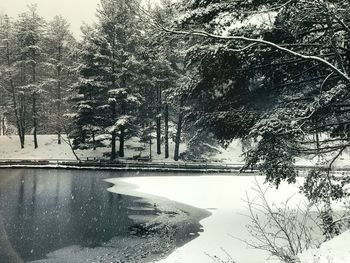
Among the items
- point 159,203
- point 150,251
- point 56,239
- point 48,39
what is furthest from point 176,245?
point 48,39

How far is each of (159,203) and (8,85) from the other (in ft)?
115

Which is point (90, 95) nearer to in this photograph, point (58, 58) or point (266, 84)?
point (58, 58)

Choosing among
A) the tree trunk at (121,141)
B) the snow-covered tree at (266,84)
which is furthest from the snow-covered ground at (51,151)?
the snow-covered tree at (266,84)

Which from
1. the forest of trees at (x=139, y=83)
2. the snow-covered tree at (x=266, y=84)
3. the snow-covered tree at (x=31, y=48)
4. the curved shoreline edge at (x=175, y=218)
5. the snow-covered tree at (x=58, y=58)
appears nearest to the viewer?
the snow-covered tree at (x=266, y=84)

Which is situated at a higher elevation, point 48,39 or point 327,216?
point 48,39

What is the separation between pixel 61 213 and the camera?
1828 centimetres

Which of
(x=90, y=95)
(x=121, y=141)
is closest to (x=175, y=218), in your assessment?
(x=121, y=141)

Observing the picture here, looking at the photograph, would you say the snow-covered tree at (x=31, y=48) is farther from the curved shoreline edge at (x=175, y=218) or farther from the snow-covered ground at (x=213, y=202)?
the curved shoreline edge at (x=175, y=218)

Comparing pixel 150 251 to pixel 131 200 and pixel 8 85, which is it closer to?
pixel 131 200

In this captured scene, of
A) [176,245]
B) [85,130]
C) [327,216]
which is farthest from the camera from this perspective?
[85,130]

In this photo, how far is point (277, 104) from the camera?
12461 millimetres

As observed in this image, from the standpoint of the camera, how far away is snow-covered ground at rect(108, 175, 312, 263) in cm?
1187

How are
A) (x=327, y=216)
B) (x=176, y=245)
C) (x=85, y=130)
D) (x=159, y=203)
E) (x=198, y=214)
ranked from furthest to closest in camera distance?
(x=85, y=130)
(x=159, y=203)
(x=198, y=214)
(x=176, y=245)
(x=327, y=216)

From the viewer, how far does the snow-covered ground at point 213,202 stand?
1187 cm
